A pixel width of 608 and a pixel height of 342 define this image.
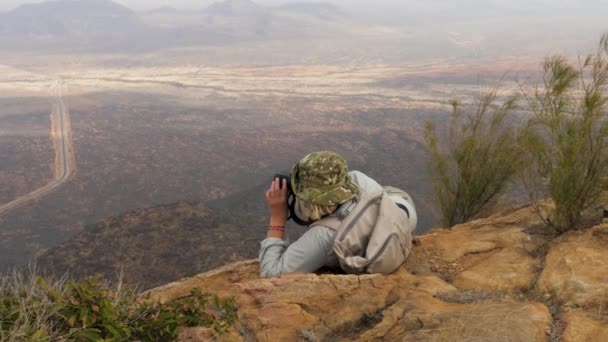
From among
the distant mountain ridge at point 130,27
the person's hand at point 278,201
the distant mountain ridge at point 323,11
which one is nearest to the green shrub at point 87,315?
the person's hand at point 278,201

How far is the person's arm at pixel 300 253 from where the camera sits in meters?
2.63

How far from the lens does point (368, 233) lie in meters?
2.63

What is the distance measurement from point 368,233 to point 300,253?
1.28 ft

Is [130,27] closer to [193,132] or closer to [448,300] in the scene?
[193,132]

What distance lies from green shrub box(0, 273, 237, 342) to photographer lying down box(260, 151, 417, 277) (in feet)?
1.89

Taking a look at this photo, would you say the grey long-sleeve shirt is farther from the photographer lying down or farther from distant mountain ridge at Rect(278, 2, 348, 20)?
distant mountain ridge at Rect(278, 2, 348, 20)

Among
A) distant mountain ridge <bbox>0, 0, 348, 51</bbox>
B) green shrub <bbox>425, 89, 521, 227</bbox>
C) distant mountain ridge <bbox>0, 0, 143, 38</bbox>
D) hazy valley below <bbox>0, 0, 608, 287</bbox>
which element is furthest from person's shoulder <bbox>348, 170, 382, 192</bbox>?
distant mountain ridge <bbox>0, 0, 143, 38</bbox>

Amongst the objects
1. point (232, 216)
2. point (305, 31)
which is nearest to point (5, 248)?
point (232, 216)

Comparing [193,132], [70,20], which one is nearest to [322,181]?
[193,132]

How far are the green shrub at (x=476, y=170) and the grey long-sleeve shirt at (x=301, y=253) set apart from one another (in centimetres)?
399

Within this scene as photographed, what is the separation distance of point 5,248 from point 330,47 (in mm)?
99999

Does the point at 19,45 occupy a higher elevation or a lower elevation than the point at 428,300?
higher

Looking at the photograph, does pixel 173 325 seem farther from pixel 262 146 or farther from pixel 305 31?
pixel 305 31

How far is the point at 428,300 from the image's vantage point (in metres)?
2.54
